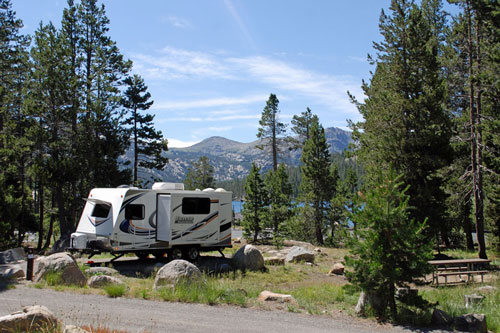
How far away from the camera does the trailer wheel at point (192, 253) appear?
1673 centimetres

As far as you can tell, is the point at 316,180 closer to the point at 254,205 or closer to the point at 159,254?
the point at 254,205

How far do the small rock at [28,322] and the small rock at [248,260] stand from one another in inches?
389

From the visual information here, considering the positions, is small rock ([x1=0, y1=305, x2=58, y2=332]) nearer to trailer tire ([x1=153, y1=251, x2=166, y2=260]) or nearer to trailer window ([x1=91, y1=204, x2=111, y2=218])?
trailer window ([x1=91, y1=204, x2=111, y2=218])

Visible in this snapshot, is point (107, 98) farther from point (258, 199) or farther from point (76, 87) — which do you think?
point (258, 199)

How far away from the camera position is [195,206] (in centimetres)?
1678

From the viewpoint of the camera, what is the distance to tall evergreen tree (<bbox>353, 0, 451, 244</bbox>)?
18.3m

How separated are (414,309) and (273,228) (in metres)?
21.3

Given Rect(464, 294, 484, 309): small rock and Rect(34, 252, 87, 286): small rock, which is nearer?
Rect(464, 294, 484, 309): small rock

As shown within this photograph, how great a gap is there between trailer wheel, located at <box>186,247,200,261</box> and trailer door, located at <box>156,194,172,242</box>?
4.20 ft

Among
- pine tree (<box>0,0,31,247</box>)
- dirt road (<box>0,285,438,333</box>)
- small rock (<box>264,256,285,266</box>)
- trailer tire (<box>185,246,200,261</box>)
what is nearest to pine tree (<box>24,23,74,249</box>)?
pine tree (<box>0,0,31,247</box>)

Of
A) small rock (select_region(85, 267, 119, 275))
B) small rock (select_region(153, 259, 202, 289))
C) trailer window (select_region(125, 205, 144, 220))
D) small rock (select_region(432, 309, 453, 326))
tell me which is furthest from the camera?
trailer window (select_region(125, 205, 144, 220))

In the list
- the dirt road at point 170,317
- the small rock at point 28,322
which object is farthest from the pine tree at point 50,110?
the small rock at point 28,322

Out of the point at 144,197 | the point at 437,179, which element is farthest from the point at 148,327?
the point at 437,179

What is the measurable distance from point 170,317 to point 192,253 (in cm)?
927
